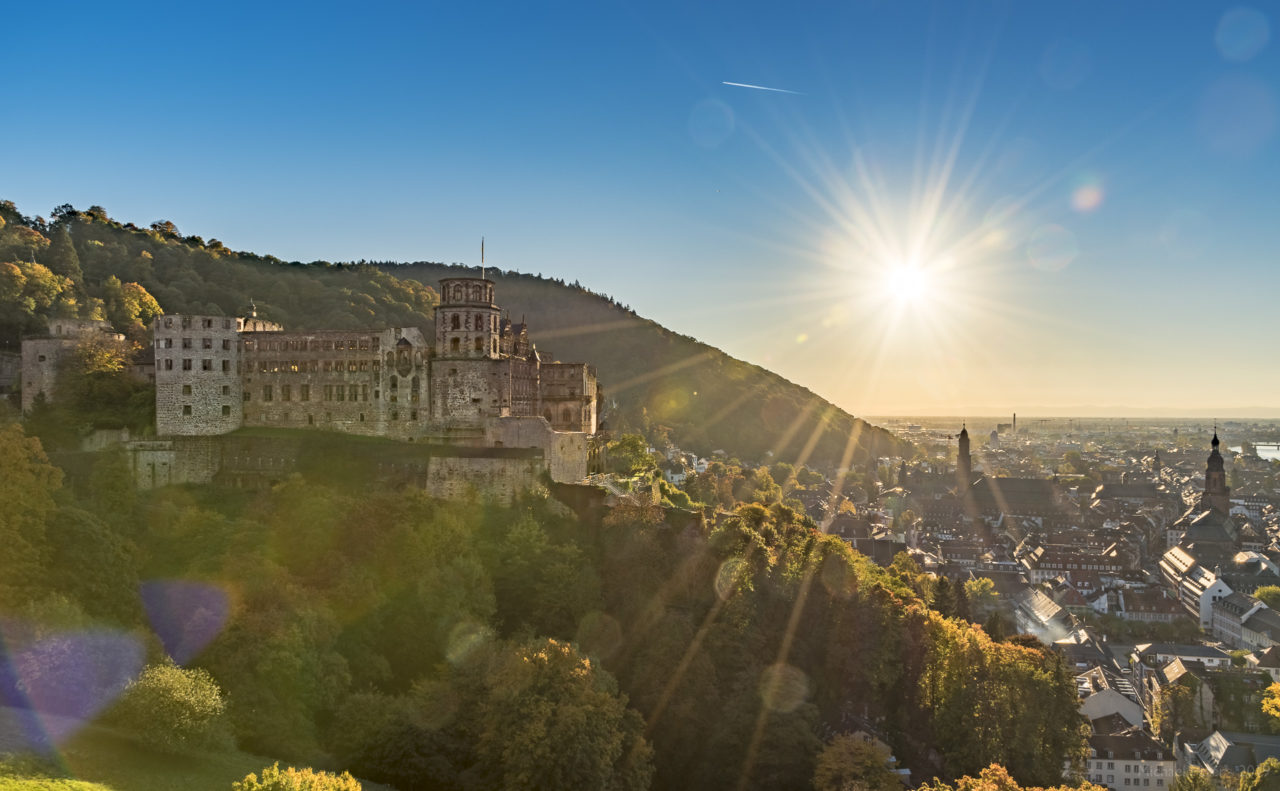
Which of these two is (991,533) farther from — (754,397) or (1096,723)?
(1096,723)

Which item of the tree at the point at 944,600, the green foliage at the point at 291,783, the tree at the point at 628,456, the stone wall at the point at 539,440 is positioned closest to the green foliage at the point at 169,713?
the green foliage at the point at 291,783

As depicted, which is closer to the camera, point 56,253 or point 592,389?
point 592,389

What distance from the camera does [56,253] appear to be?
76.2 metres

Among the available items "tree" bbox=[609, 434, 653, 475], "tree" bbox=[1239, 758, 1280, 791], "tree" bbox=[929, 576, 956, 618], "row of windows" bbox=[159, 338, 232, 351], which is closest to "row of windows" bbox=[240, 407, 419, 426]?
"row of windows" bbox=[159, 338, 232, 351]

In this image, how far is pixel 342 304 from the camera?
9475 cm

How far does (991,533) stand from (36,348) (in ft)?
428

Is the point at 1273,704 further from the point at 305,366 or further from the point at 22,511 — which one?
the point at 22,511

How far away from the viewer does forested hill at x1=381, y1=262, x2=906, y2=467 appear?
6604 inches

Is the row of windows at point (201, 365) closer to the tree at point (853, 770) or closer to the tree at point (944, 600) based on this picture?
the tree at point (853, 770)

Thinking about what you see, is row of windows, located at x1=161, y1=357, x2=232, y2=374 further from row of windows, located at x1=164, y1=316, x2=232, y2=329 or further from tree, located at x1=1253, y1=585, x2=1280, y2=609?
tree, located at x1=1253, y1=585, x2=1280, y2=609

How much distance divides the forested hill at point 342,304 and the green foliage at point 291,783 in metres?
48.0

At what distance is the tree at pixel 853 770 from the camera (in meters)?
39.2

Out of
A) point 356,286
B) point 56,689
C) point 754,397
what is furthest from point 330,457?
point 754,397

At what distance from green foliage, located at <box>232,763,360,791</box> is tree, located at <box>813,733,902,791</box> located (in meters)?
21.2
